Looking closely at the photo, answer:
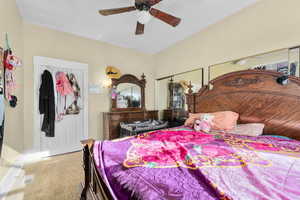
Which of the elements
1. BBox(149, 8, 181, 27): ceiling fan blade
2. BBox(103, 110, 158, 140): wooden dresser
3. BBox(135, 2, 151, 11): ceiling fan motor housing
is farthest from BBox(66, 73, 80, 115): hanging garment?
BBox(149, 8, 181, 27): ceiling fan blade

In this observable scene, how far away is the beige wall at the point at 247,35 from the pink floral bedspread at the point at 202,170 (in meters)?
1.41

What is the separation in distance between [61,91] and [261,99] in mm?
3655

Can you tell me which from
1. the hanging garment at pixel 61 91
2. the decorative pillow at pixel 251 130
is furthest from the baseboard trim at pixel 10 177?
the decorative pillow at pixel 251 130

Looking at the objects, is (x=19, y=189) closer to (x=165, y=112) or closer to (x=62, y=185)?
(x=62, y=185)

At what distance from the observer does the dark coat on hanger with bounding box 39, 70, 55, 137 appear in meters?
2.49

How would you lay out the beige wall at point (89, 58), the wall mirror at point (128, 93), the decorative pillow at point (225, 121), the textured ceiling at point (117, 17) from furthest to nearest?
the wall mirror at point (128, 93) → the beige wall at point (89, 58) → the textured ceiling at point (117, 17) → the decorative pillow at point (225, 121)

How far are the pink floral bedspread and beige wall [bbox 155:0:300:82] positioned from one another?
4.63 ft

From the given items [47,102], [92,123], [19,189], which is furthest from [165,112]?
[19,189]

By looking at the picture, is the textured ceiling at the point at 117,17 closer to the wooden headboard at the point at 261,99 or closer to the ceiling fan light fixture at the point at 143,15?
the ceiling fan light fixture at the point at 143,15

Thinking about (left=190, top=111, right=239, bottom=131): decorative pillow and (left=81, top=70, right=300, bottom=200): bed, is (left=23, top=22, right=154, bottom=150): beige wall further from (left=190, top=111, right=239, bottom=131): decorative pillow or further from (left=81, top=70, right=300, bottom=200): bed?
(left=190, top=111, right=239, bottom=131): decorative pillow

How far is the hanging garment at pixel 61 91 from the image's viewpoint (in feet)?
8.83

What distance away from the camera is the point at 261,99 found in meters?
1.77

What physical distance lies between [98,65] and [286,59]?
349 cm

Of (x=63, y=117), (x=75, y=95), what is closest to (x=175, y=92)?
(x=75, y=95)
